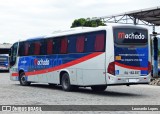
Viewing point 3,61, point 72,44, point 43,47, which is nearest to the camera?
point 72,44

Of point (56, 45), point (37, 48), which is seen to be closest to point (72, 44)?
point (56, 45)

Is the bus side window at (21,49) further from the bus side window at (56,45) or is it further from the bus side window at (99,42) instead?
the bus side window at (99,42)

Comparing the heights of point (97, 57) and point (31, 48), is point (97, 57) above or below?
below

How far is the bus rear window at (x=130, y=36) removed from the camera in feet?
57.2

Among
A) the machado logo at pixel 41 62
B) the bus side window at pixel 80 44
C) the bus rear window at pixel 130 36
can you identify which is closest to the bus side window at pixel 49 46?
the machado logo at pixel 41 62

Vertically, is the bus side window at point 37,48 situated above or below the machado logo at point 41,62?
above

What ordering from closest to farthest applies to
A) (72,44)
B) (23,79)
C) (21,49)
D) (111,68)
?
(111,68), (72,44), (23,79), (21,49)

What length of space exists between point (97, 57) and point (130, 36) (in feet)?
5.36

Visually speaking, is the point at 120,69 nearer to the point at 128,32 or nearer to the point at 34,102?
the point at 128,32

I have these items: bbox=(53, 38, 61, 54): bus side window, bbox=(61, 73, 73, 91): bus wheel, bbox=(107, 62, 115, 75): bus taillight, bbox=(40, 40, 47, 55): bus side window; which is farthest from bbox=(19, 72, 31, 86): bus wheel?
bbox=(107, 62, 115, 75): bus taillight

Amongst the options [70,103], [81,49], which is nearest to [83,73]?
[81,49]

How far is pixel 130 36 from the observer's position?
17.7 metres

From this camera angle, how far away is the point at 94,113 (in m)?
11.8

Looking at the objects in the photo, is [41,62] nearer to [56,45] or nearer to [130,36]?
[56,45]
